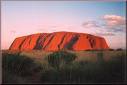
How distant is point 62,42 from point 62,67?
58 centimetres

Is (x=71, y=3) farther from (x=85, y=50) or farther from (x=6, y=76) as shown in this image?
(x=6, y=76)

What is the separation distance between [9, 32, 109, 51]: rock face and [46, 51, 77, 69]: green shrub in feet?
0.43

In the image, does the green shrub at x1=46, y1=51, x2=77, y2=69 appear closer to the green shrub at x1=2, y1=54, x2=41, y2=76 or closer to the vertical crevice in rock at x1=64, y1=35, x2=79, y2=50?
the vertical crevice in rock at x1=64, y1=35, x2=79, y2=50

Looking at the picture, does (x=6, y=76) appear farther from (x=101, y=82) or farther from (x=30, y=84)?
(x=101, y=82)

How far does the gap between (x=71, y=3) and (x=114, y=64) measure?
1.75 meters

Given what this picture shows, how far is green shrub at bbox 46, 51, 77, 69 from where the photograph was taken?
6.57 metres

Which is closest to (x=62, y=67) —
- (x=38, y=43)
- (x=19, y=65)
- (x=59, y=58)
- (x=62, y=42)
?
(x=59, y=58)

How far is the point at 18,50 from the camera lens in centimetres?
657

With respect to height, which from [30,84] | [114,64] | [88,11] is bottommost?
[30,84]

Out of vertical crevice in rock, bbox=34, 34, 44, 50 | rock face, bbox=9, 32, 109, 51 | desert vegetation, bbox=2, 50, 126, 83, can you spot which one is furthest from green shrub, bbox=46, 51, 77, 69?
vertical crevice in rock, bbox=34, 34, 44, 50

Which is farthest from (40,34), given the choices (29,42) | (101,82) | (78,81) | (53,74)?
(101,82)

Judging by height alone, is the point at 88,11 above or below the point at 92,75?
above

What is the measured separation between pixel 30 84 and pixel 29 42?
98cm

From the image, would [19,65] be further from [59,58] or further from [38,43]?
[59,58]
